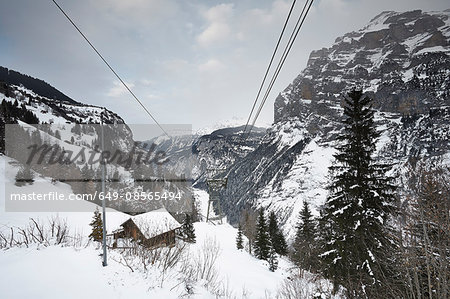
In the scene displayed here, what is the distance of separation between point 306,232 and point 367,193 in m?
21.3

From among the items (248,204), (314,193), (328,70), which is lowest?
(248,204)

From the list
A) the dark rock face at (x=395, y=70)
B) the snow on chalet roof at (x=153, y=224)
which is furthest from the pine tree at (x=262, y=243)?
the dark rock face at (x=395, y=70)

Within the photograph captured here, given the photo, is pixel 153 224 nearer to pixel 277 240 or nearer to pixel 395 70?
pixel 277 240

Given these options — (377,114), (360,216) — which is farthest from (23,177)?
(377,114)

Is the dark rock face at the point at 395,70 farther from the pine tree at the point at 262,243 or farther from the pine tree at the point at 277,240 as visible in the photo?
the pine tree at the point at 262,243

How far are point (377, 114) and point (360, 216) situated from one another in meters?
167

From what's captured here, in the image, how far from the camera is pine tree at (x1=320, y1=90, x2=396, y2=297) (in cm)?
Answer: 862

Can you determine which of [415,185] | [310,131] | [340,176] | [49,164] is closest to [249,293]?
[340,176]

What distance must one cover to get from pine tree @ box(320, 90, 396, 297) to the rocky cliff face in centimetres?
7837

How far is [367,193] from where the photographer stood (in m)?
9.46

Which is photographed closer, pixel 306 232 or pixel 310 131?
pixel 306 232

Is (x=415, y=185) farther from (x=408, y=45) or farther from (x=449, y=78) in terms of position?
(x=408, y=45)

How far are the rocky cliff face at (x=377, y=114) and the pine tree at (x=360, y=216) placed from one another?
78.4 m

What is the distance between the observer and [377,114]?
13975 cm
